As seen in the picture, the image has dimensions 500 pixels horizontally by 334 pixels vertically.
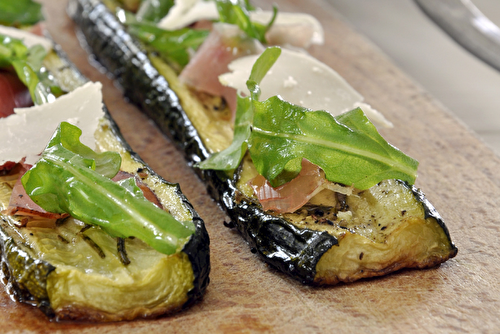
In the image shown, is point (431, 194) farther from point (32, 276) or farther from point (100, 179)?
point (32, 276)

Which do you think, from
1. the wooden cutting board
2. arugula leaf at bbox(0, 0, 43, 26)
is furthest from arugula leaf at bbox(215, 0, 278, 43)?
arugula leaf at bbox(0, 0, 43, 26)

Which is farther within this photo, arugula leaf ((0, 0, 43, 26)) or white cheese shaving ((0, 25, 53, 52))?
arugula leaf ((0, 0, 43, 26))

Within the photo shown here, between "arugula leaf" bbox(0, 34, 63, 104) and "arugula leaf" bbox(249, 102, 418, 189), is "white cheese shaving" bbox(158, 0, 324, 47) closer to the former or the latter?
"arugula leaf" bbox(0, 34, 63, 104)

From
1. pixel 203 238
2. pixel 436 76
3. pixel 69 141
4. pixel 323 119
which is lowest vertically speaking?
pixel 69 141

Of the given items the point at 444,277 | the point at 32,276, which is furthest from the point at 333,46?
the point at 32,276

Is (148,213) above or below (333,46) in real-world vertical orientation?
below

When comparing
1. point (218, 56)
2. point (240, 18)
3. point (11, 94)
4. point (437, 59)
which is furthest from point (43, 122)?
point (437, 59)

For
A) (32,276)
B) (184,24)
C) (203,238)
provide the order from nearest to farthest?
(32,276), (203,238), (184,24)
